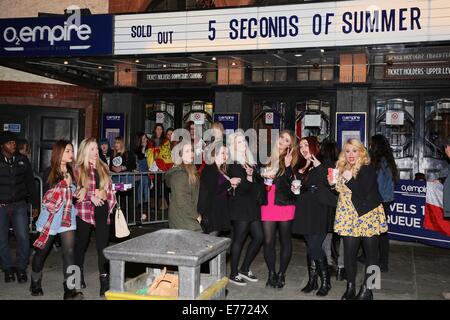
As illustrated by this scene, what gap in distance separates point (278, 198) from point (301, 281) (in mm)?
1525

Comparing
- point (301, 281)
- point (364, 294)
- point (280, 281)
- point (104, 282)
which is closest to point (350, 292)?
point (364, 294)

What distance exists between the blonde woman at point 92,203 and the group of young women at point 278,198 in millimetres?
868

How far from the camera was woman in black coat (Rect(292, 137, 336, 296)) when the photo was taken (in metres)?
6.54

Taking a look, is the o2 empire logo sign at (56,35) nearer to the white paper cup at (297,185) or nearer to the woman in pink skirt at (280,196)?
the woman in pink skirt at (280,196)

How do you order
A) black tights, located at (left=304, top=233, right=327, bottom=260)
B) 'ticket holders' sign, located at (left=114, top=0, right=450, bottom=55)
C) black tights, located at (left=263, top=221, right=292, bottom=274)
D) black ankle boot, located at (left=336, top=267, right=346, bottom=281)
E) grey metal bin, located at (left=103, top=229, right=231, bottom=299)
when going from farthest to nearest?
'ticket holders' sign, located at (left=114, top=0, right=450, bottom=55) < black ankle boot, located at (left=336, top=267, right=346, bottom=281) < black tights, located at (left=263, top=221, right=292, bottom=274) < black tights, located at (left=304, top=233, right=327, bottom=260) < grey metal bin, located at (left=103, top=229, right=231, bottom=299)

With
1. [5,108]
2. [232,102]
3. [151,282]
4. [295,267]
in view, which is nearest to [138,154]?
[232,102]

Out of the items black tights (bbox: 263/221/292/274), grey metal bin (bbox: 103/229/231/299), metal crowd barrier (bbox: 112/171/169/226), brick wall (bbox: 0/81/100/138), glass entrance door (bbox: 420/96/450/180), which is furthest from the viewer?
brick wall (bbox: 0/81/100/138)

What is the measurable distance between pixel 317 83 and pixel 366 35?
434 cm

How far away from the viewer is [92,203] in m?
6.44

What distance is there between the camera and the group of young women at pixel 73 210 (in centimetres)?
631

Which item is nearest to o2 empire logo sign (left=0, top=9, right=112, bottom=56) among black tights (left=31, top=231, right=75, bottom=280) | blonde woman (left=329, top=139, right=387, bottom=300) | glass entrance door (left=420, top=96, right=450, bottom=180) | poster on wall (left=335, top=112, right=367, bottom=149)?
black tights (left=31, top=231, right=75, bottom=280)

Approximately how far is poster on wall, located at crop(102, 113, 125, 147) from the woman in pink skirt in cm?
867

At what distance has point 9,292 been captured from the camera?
263 inches

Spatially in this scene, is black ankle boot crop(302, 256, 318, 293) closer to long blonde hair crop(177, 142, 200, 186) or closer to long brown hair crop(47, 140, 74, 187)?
long blonde hair crop(177, 142, 200, 186)
